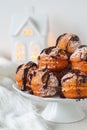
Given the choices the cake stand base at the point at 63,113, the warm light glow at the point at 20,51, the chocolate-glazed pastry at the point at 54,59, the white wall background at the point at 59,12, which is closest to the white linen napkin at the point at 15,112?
the cake stand base at the point at 63,113

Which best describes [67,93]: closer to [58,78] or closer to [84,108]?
[58,78]

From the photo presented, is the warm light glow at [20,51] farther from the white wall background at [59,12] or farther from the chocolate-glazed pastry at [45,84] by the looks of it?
the chocolate-glazed pastry at [45,84]

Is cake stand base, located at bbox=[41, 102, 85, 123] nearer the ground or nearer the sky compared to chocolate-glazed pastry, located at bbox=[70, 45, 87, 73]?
nearer the ground

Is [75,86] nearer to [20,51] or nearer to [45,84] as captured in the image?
[45,84]

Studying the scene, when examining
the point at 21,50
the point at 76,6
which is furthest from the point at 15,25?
the point at 76,6

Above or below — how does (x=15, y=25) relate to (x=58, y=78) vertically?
above

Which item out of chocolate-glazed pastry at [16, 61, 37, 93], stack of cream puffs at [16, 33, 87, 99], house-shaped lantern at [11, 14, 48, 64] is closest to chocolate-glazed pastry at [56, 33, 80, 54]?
stack of cream puffs at [16, 33, 87, 99]

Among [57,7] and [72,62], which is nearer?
[72,62]

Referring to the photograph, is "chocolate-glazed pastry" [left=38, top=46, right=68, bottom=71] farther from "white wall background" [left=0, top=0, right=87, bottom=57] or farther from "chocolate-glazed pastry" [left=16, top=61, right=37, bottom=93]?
"white wall background" [left=0, top=0, right=87, bottom=57]

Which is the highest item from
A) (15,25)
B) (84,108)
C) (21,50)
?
(15,25)
